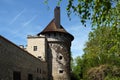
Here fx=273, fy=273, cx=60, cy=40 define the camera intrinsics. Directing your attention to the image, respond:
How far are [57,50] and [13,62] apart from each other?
20.2 metres

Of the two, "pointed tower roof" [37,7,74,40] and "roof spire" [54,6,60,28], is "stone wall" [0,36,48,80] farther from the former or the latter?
"roof spire" [54,6,60,28]

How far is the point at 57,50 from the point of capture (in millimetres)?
43688

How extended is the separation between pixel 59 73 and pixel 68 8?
1390 inches

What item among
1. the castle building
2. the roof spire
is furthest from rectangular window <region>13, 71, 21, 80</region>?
the roof spire

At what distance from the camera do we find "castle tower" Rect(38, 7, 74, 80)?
43.0 metres

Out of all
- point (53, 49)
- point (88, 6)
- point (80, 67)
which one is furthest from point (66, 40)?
point (88, 6)

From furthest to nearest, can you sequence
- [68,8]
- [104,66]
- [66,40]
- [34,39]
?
1. [66,40]
2. [34,39]
3. [104,66]
4. [68,8]

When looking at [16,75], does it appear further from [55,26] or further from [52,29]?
[55,26]

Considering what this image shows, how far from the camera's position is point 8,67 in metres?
22.6

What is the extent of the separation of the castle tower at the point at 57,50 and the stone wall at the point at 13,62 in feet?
35.9

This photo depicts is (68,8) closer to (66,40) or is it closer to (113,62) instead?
(113,62)

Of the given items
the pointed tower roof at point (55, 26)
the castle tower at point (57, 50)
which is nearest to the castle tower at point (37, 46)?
the castle tower at point (57, 50)

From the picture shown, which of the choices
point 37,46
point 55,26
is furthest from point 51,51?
point 55,26

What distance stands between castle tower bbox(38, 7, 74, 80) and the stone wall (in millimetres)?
10928
